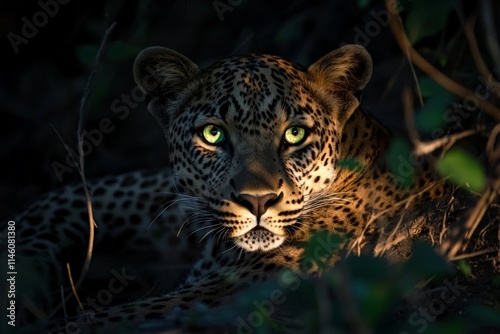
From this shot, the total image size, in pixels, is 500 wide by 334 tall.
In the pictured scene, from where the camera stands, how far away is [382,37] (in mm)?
8039

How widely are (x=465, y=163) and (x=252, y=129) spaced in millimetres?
2081

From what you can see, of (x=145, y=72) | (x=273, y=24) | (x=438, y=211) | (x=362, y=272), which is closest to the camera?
(x=362, y=272)

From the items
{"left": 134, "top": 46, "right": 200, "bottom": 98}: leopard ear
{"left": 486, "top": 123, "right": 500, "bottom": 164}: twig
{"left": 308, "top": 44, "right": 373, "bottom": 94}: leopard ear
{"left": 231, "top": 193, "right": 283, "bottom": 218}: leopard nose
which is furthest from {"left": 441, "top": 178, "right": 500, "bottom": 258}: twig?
{"left": 134, "top": 46, "right": 200, "bottom": 98}: leopard ear

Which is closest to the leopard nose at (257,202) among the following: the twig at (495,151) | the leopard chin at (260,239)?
the leopard chin at (260,239)

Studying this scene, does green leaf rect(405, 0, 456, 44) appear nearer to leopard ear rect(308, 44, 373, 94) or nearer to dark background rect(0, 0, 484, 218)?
leopard ear rect(308, 44, 373, 94)

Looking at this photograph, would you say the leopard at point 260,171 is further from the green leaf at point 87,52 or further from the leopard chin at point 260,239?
the green leaf at point 87,52

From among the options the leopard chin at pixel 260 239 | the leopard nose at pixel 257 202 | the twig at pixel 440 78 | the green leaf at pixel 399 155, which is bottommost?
the leopard chin at pixel 260 239

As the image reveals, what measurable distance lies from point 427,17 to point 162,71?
172cm

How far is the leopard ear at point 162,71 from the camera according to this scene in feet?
18.6

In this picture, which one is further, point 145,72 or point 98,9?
point 98,9

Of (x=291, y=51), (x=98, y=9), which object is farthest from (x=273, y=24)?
(x=98, y=9)

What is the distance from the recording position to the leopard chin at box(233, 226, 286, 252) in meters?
5.04

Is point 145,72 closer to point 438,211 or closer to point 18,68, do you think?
point 438,211

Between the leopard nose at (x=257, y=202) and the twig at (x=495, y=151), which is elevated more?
the twig at (x=495, y=151)
